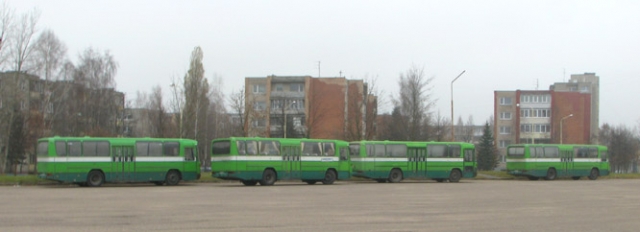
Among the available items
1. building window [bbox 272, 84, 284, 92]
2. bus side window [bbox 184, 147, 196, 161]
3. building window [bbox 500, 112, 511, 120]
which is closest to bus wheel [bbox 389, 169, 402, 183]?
bus side window [bbox 184, 147, 196, 161]

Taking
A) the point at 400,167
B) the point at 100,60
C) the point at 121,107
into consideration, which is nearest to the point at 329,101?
the point at 121,107

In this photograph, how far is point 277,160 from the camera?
1420 inches

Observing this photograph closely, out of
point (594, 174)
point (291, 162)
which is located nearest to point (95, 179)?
point (291, 162)

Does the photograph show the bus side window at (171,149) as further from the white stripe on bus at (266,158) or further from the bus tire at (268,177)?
the bus tire at (268,177)

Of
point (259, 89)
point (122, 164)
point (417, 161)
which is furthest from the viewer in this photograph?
point (259, 89)

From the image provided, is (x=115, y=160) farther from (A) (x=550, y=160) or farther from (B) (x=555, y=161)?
(B) (x=555, y=161)

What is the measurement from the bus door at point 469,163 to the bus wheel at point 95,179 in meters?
20.9

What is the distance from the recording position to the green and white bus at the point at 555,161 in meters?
46.6

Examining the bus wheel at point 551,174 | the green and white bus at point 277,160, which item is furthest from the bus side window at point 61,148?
the bus wheel at point 551,174

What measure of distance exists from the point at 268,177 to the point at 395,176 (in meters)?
8.51

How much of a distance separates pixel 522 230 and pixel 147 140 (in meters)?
23.8

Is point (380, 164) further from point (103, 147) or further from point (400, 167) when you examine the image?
point (103, 147)

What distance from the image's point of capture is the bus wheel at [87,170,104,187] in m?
32.8

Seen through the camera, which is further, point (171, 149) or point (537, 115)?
point (537, 115)
